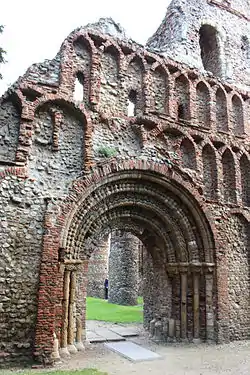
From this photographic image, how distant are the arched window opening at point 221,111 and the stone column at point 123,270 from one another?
25.0 ft

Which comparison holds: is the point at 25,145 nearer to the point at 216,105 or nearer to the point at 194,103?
the point at 194,103

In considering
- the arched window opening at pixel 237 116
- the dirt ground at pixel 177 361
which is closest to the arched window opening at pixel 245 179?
the arched window opening at pixel 237 116

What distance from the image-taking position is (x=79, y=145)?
28.9 ft

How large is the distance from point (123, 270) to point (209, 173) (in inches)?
315

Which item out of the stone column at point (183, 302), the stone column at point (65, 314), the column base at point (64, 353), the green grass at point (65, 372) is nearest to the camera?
the green grass at point (65, 372)

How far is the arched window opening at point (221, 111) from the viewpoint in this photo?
1165 cm

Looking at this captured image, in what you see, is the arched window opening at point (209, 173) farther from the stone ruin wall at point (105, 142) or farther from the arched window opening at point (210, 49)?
the arched window opening at point (210, 49)

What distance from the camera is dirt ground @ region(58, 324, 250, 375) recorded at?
Result: 6.72 meters

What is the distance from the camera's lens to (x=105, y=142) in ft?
29.8

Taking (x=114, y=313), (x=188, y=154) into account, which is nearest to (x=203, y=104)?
(x=188, y=154)

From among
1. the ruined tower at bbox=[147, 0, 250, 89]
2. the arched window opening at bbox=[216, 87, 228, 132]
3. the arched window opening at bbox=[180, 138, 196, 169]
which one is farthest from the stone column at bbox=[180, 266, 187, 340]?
the ruined tower at bbox=[147, 0, 250, 89]

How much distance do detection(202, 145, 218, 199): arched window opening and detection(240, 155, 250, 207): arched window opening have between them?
128 cm

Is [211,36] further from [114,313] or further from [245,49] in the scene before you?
[114,313]

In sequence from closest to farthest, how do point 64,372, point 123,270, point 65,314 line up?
point 64,372 → point 65,314 → point 123,270
